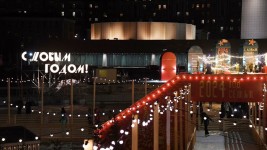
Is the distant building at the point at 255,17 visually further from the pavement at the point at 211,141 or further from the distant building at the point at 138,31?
the pavement at the point at 211,141

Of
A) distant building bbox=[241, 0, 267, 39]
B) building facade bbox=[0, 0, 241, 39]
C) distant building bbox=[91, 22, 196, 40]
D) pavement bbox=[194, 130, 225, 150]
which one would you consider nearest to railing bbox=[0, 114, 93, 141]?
pavement bbox=[194, 130, 225, 150]

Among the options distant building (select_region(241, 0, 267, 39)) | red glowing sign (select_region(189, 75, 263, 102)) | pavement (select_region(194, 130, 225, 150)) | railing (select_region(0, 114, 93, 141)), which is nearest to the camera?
red glowing sign (select_region(189, 75, 263, 102))

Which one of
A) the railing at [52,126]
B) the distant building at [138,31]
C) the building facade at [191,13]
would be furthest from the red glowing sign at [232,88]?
the building facade at [191,13]

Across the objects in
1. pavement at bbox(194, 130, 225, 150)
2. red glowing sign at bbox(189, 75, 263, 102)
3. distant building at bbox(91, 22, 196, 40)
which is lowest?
pavement at bbox(194, 130, 225, 150)

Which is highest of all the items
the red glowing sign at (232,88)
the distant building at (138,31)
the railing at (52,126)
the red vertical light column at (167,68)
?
the distant building at (138,31)

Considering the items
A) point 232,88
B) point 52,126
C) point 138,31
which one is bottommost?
point 52,126

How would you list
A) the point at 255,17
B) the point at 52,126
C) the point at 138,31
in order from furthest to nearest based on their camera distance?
1. the point at 138,31
2. the point at 255,17
3. the point at 52,126

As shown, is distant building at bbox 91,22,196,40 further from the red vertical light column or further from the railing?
the railing

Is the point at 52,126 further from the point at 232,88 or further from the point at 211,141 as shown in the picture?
the point at 232,88

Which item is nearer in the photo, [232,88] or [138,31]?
[232,88]

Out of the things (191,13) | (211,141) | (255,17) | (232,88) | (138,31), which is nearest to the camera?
(232,88)

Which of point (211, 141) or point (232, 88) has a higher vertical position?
point (232, 88)

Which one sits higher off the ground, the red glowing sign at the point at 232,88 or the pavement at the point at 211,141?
the red glowing sign at the point at 232,88

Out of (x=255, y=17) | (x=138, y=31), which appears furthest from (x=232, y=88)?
(x=138, y=31)
